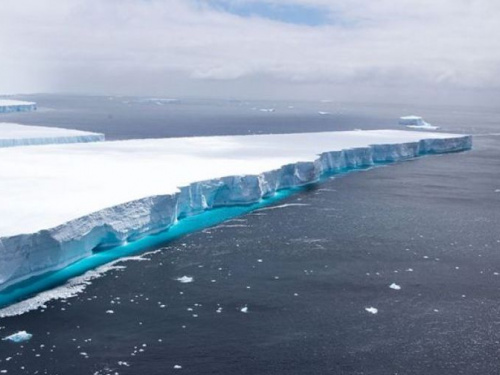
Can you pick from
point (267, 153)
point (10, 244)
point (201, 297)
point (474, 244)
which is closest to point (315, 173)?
point (267, 153)

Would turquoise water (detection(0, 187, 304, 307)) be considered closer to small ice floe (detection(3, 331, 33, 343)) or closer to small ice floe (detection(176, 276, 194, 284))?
small ice floe (detection(3, 331, 33, 343))

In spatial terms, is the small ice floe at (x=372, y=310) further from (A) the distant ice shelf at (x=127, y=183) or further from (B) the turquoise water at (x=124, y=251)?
(A) the distant ice shelf at (x=127, y=183)

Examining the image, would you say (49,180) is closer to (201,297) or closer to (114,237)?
(114,237)

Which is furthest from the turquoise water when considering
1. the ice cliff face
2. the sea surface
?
the ice cliff face

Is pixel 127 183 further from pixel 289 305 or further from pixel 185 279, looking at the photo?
pixel 289 305

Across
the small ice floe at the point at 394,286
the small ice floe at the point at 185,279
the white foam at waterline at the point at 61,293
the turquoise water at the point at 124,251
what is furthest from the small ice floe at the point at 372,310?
the turquoise water at the point at 124,251

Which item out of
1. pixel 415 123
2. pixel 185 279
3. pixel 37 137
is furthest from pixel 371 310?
pixel 415 123

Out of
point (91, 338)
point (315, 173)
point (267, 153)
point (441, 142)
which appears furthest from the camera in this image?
point (441, 142)
